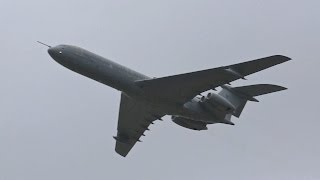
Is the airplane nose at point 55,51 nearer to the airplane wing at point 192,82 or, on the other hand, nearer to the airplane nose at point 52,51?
the airplane nose at point 52,51

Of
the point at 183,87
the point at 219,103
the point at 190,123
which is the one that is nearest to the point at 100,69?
the point at 183,87

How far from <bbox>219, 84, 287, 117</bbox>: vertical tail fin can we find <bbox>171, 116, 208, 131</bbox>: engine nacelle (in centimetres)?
303

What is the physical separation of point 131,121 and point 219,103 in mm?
10332

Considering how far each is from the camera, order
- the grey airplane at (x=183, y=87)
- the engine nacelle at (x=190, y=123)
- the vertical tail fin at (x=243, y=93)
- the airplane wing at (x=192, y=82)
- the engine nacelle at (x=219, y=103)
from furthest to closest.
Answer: the engine nacelle at (x=190, y=123), the engine nacelle at (x=219, y=103), the vertical tail fin at (x=243, y=93), the grey airplane at (x=183, y=87), the airplane wing at (x=192, y=82)

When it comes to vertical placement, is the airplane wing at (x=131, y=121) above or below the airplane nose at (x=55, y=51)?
below

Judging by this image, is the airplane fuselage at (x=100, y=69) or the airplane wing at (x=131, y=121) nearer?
the airplane fuselage at (x=100, y=69)

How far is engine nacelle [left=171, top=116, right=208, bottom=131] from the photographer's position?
5928cm

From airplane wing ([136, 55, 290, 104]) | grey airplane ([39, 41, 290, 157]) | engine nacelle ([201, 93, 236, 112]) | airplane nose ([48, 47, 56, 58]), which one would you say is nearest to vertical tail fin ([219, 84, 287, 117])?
grey airplane ([39, 41, 290, 157])

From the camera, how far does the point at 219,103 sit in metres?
55.5

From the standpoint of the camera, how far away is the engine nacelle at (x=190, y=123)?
59.3 meters

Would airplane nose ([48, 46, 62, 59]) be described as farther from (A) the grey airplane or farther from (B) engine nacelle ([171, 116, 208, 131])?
(B) engine nacelle ([171, 116, 208, 131])

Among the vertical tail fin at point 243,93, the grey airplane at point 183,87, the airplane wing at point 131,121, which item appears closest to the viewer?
the grey airplane at point 183,87

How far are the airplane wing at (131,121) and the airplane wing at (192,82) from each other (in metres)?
4.15

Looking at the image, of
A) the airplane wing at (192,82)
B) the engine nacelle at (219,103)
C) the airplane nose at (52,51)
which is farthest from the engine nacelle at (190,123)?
the airplane nose at (52,51)
